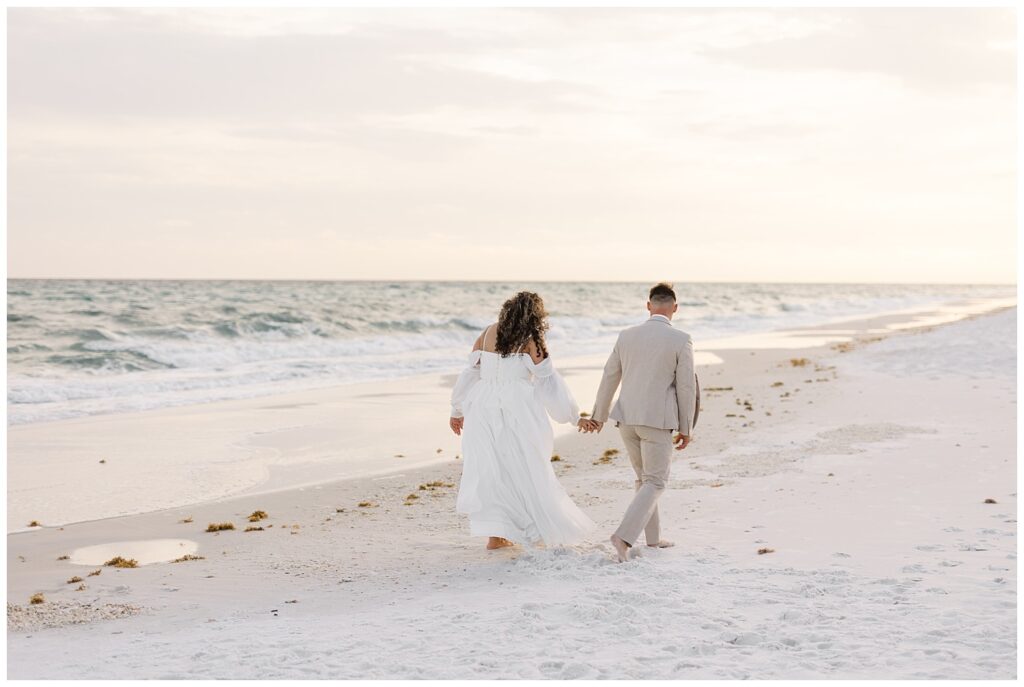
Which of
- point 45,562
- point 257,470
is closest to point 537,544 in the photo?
point 45,562

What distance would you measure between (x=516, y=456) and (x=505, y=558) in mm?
681

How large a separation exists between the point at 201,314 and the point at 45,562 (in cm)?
3028

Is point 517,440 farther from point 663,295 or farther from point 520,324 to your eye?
point 663,295

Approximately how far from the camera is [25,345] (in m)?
24.2

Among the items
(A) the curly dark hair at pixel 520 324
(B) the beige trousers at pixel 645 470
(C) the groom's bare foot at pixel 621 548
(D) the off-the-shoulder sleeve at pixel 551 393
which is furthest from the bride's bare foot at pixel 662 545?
(A) the curly dark hair at pixel 520 324

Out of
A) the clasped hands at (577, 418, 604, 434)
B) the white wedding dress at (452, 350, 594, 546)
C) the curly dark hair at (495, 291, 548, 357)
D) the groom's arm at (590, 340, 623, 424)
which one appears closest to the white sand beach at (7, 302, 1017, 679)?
the white wedding dress at (452, 350, 594, 546)

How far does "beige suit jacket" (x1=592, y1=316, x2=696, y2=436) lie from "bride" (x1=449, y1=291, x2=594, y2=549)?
0.54 meters

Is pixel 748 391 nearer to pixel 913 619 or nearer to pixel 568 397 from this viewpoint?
pixel 568 397

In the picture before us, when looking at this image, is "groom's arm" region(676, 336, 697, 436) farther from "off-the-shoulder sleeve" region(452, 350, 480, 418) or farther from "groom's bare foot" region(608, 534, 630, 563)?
"off-the-shoulder sleeve" region(452, 350, 480, 418)

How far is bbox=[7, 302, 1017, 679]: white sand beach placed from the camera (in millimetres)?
4641

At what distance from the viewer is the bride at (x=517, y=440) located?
21.7 feet

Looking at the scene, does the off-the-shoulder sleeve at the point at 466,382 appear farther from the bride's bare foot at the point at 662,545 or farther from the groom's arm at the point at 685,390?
the bride's bare foot at the point at 662,545

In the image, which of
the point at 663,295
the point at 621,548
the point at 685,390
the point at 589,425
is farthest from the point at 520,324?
the point at 621,548

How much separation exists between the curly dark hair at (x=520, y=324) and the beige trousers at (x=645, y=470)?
34.2 inches
